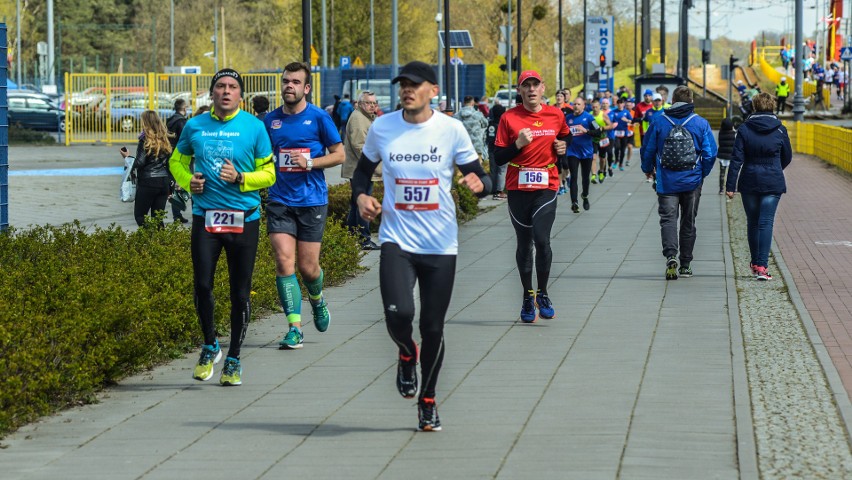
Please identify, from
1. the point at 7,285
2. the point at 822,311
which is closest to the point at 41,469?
the point at 7,285

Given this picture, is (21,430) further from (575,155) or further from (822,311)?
(575,155)

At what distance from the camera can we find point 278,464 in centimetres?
612

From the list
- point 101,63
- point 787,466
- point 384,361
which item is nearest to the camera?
point 787,466

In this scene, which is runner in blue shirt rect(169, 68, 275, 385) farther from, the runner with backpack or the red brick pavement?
the runner with backpack

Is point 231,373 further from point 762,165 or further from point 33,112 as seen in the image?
point 33,112

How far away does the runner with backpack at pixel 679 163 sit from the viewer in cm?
1310

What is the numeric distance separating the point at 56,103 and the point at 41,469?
51.8 meters

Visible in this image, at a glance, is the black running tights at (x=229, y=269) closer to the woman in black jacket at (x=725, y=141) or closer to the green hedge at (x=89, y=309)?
the green hedge at (x=89, y=309)

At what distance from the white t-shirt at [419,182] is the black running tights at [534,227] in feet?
12.6

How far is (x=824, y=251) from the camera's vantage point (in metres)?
15.5

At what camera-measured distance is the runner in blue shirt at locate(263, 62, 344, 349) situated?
9094 mm

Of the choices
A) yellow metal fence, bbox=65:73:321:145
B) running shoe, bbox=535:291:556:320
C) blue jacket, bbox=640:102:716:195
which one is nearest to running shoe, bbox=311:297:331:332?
running shoe, bbox=535:291:556:320

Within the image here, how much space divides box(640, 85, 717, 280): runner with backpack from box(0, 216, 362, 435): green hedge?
380 cm

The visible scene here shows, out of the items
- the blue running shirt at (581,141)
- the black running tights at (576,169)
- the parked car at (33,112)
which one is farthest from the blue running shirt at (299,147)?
the parked car at (33,112)
